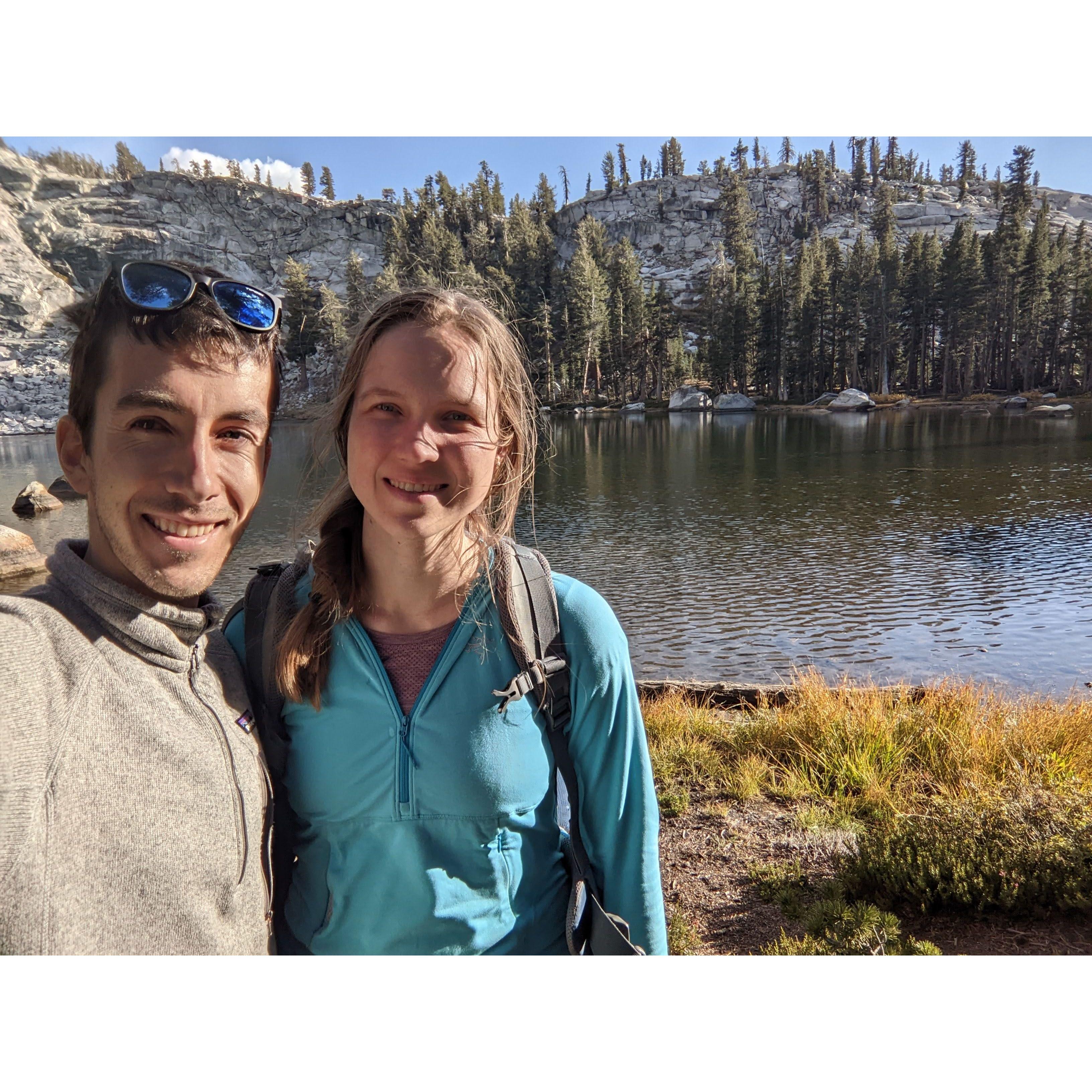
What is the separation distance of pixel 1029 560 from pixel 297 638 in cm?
1690

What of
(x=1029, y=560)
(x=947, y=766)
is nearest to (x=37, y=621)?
(x=947, y=766)

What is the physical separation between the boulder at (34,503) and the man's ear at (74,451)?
2215 centimetres

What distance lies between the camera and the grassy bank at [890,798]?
3.53 metres

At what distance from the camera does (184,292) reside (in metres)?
1.31

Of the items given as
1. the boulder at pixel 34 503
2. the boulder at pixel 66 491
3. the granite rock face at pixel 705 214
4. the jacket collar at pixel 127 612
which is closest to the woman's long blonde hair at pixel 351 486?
the jacket collar at pixel 127 612

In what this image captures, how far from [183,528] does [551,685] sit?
31.1 inches

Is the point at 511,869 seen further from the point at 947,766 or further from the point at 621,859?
the point at 947,766

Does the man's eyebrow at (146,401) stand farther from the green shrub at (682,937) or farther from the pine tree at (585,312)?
the pine tree at (585,312)

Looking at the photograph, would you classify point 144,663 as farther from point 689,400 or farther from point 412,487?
point 689,400

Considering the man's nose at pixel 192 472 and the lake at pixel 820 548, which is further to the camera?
the lake at pixel 820 548

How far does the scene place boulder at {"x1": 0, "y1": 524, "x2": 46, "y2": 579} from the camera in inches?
561

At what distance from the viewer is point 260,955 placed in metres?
1.38

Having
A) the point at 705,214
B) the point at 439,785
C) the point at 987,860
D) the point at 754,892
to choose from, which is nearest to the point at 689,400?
the point at 705,214

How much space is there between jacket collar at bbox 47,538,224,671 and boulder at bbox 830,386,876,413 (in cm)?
6287
